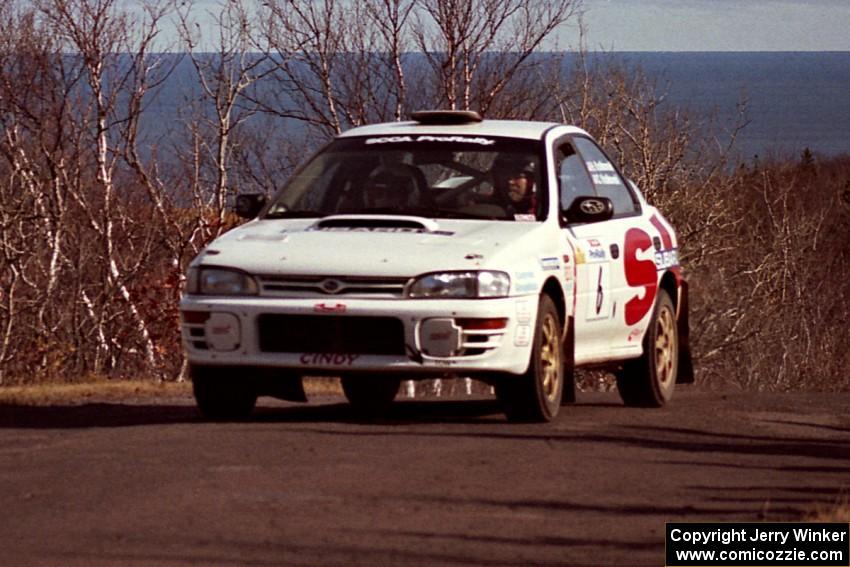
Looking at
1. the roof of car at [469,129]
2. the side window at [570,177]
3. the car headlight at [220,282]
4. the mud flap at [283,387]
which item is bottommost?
the mud flap at [283,387]

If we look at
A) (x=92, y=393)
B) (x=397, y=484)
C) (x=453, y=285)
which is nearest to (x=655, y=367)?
(x=453, y=285)

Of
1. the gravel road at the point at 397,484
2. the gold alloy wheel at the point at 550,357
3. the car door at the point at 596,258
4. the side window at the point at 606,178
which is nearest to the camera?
the gravel road at the point at 397,484

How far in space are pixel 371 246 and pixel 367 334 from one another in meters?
0.48

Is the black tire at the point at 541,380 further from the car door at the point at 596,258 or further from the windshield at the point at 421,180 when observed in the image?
the windshield at the point at 421,180

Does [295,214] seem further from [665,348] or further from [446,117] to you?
[665,348]

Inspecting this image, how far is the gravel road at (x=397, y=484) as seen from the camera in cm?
671

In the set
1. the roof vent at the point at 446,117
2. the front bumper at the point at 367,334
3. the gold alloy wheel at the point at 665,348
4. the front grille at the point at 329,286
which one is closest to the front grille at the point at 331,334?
the front bumper at the point at 367,334

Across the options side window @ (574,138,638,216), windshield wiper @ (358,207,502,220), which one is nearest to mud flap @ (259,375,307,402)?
windshield wiper @ (358,207,502,220)

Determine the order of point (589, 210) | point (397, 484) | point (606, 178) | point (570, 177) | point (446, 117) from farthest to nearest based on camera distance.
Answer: point (606, 178)
point (446, 117)
point (570, 177)
point (589, 210)
point (397, 484)

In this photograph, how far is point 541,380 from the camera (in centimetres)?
1044

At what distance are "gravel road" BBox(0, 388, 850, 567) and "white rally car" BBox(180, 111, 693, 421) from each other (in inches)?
13.3

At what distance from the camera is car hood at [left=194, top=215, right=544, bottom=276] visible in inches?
395

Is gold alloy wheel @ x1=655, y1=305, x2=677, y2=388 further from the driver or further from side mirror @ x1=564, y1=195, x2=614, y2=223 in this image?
the driver

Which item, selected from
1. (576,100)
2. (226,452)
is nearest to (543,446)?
(226,452)
